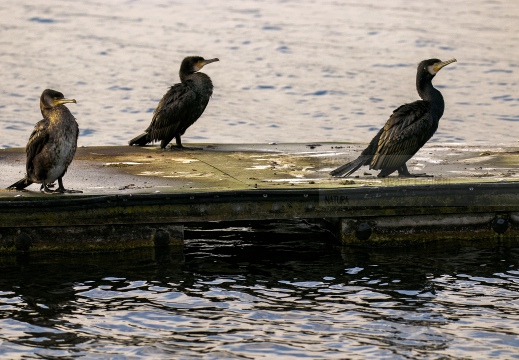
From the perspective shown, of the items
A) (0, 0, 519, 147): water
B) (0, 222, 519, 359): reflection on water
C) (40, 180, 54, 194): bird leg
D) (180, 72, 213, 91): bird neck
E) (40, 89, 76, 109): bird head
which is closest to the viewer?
(0, 222, 519, 359): reflection on water

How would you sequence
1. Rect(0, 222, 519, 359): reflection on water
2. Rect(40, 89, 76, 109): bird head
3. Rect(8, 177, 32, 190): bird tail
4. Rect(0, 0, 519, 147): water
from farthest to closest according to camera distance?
Rect(0, 0, 519, 147): water
Rect(8, 177, 32, 190): bird tail
Rect(40, 89, 76, 109): bird head
Rect(0, 222, 519, 359): reflection on water

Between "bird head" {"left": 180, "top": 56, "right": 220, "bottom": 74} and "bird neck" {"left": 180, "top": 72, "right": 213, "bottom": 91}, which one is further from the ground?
"bird head" {"left": 180, "top": 56, "right": 220, "bottom": 74}

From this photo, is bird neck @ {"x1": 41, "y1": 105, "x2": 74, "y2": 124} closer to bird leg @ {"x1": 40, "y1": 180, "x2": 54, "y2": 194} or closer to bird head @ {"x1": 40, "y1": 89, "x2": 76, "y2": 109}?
bird head @ {"x1": 40, "y1": 89, "x2": 76, "y2": 109}

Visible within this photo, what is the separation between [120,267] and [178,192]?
3.37 feet

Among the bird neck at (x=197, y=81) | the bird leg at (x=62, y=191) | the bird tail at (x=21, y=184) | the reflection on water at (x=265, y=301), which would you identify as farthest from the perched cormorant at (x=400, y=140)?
the bird tail at (x=21, y=184)

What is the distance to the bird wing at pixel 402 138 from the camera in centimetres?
1316

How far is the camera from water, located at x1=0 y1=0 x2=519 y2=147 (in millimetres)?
26094

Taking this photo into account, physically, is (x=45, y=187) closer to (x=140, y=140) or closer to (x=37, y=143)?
(x=37, y=143)

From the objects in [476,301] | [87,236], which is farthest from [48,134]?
[476,301]

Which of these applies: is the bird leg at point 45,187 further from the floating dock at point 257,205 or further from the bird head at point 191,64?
the bird head at point 191,64

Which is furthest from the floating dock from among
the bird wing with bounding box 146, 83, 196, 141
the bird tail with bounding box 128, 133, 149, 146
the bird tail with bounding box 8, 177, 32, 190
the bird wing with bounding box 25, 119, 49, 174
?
the bird tail with bounding box 128, 133, 149, 146

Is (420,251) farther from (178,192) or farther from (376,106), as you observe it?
(376,106)

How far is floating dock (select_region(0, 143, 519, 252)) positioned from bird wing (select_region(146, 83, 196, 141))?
205 cm

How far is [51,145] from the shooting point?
12195 millimetres
